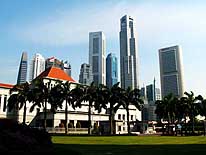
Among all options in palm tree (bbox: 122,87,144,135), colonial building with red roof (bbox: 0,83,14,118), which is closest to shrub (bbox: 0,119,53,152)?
palm tree (bbox: 122,87,144,135)

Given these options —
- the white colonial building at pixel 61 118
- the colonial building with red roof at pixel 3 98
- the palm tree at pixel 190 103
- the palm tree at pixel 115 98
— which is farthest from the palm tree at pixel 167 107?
the colonial building with red roof at pixel 3 98

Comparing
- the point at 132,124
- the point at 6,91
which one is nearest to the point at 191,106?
the point at 132,124

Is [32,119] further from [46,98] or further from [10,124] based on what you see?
[10,124]

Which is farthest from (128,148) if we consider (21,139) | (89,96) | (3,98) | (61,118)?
(3,98)

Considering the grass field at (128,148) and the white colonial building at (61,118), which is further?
the white colonial building at (61,118)

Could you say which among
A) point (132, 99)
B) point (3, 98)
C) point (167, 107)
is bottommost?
point (167, 107)

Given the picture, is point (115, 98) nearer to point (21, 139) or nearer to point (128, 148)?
point (128, 148)

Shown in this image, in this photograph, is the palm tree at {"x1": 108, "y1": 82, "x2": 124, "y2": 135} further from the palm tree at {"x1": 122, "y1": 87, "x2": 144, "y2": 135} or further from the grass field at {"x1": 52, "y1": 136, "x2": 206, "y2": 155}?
the grass field at {"x1": 52, "y1": 136, "x2": 206, "y2": 155}

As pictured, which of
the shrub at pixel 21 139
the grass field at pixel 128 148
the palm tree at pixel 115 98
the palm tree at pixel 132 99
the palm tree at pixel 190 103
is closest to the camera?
the shrub at pixel 21 139

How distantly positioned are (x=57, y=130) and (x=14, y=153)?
60.2m

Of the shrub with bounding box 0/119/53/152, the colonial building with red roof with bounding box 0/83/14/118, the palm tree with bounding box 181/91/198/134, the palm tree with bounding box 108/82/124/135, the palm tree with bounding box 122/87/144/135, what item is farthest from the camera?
the colonial building with red roof with bounding box 0/83/14/118

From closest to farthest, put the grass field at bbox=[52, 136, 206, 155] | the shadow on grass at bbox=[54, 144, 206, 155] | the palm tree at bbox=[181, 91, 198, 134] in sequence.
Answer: the shadow on grass at bbox=[54, 144, 206, 155], the grass field at bbox=[52, 136, 206, 155], the palm tree at bbox=[181, 91, 198, 134]

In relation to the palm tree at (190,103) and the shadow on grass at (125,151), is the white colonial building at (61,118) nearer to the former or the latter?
the palm tree at (190,103)

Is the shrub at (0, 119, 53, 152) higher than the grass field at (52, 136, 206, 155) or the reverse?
higher
